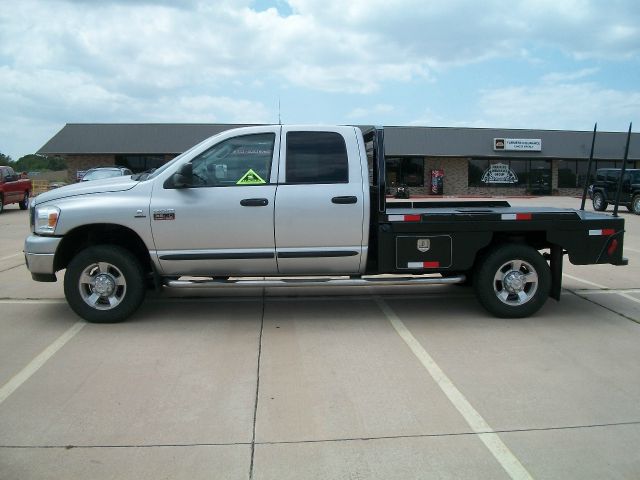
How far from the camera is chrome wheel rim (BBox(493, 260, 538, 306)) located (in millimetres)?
6074

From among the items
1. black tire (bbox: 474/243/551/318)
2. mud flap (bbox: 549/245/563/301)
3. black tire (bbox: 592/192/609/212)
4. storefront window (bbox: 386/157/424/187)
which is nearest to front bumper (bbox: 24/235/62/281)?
black tire (bbox: 474/243/551/318)

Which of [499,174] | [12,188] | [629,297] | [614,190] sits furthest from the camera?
[499,174]

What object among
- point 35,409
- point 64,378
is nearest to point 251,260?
point 64,378

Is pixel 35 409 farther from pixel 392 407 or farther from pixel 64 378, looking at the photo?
pixel 392 407

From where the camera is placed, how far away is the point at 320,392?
424cm

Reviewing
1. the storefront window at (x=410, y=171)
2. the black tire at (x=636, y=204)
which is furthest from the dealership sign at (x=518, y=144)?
the black tire at (x=636, y=204)

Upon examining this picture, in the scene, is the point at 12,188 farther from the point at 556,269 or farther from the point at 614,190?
the point at 614,190

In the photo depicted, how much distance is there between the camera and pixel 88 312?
5836 mm

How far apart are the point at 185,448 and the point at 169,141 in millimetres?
33709

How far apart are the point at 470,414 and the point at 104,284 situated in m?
3.91

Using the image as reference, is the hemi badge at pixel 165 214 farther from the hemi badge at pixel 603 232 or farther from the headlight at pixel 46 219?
the hemi badge at pixel 603 232

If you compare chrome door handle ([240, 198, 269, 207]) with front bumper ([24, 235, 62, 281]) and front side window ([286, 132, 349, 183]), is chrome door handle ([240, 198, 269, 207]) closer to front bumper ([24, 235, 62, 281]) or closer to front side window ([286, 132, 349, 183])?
front side window ([286, 132, 349, 183])

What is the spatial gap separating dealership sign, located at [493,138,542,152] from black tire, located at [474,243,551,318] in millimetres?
33434

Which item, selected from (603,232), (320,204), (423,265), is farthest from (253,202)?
(603,232)
